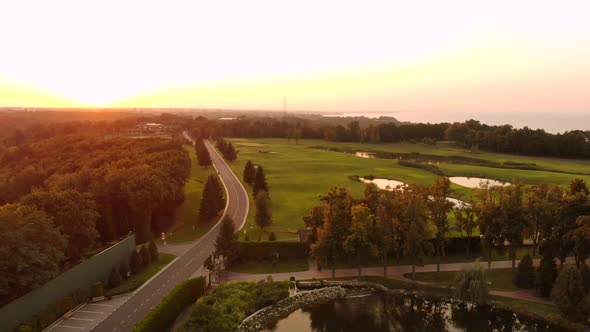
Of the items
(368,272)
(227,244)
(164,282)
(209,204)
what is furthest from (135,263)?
(368,272)

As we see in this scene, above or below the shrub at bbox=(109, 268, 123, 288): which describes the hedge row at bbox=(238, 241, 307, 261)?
above

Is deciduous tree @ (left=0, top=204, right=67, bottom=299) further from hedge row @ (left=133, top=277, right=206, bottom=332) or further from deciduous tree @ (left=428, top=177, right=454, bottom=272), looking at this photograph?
deciduous tree @ (left=428, top=177, right=454, bottom=272)

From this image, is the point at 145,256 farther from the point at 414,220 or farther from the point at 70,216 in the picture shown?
the point at 414,220

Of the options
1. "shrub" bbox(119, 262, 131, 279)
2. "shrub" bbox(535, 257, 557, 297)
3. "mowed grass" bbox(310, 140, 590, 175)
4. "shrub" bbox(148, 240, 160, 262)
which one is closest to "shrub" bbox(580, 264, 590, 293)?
"shrub" bbox(535, 257, 557, 297)

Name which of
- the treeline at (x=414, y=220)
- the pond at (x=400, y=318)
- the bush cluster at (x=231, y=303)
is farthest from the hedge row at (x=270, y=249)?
the pond at (x=400, y=318)

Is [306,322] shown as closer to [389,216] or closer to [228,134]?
[389,216]

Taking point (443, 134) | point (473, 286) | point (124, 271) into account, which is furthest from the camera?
point (443, 134)
